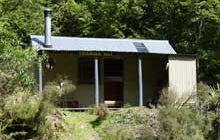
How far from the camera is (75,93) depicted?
28.5 meters

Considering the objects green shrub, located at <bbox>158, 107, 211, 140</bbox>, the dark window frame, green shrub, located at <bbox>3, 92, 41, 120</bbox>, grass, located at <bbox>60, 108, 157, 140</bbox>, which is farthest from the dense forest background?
green shrub, located at <bbox>3, 92, 41, 120</bbox>

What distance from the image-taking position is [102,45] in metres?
28.4

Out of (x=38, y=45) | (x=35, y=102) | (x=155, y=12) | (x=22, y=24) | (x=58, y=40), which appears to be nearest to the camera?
(x=35, y=102)

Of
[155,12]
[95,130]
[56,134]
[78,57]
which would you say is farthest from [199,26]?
[56,134]

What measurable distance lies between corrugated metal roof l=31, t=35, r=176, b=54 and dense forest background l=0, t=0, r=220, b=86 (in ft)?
27.8

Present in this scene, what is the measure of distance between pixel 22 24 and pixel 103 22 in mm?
5594

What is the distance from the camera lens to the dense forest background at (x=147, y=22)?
125 ft

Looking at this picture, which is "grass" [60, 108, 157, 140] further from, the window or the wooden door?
the wooden door

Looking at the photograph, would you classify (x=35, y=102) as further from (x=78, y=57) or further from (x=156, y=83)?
(x=156, y=83)

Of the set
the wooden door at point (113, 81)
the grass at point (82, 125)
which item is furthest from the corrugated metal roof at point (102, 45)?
the grass at point (82, 125)

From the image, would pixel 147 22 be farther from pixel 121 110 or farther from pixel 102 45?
pixel 121 110

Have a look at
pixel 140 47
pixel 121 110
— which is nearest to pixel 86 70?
pixel 140 47

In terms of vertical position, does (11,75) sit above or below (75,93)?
above

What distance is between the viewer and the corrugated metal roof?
88.7 ft
